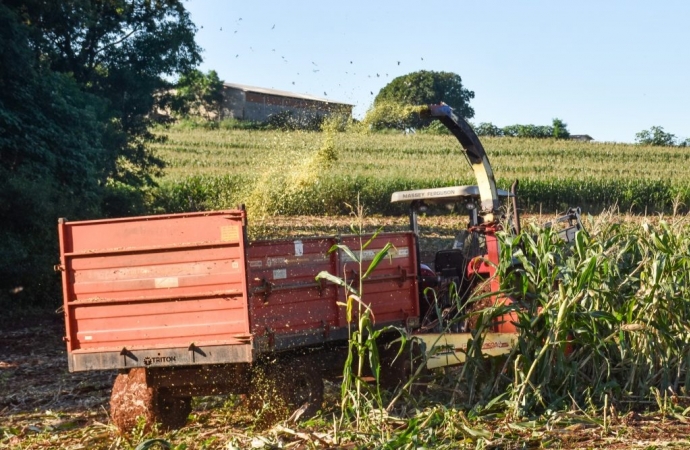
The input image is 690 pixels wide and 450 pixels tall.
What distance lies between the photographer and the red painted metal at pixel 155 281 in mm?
7480

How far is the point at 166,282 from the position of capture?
7.70 metres

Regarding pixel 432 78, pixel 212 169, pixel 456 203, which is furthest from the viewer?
pixel 432 78

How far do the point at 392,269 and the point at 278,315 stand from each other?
1524 mm

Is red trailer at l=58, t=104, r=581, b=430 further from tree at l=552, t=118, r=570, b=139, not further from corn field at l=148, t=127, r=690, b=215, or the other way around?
tree at l=552, t=118, r=570, b=139

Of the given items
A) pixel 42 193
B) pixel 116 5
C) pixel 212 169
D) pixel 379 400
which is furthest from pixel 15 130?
pixel 212 169

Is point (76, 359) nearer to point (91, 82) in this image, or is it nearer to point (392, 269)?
point (392, 269)

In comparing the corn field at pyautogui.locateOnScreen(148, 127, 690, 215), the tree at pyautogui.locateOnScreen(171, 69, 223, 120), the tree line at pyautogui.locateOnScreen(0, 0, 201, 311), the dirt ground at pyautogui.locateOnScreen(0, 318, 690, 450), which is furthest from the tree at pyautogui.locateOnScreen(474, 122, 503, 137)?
the dirt ground at pyautogui.locateOnScreen(0, 318, 690, 450)

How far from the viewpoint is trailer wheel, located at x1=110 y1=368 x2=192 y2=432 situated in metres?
7.89

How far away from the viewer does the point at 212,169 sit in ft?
129

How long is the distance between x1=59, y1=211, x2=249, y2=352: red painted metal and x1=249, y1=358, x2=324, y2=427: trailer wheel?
0.53 metres

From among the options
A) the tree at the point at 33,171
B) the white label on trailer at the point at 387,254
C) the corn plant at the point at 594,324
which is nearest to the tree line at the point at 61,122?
the tree at the point at 33,171

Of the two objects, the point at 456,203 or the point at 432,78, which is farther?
the point at 432,78

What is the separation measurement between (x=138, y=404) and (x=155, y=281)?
1.02m

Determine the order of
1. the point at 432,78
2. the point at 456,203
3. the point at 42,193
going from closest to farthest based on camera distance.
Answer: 1. the point at 456,203
2. the point at 42,193
3. the point at 432,78
